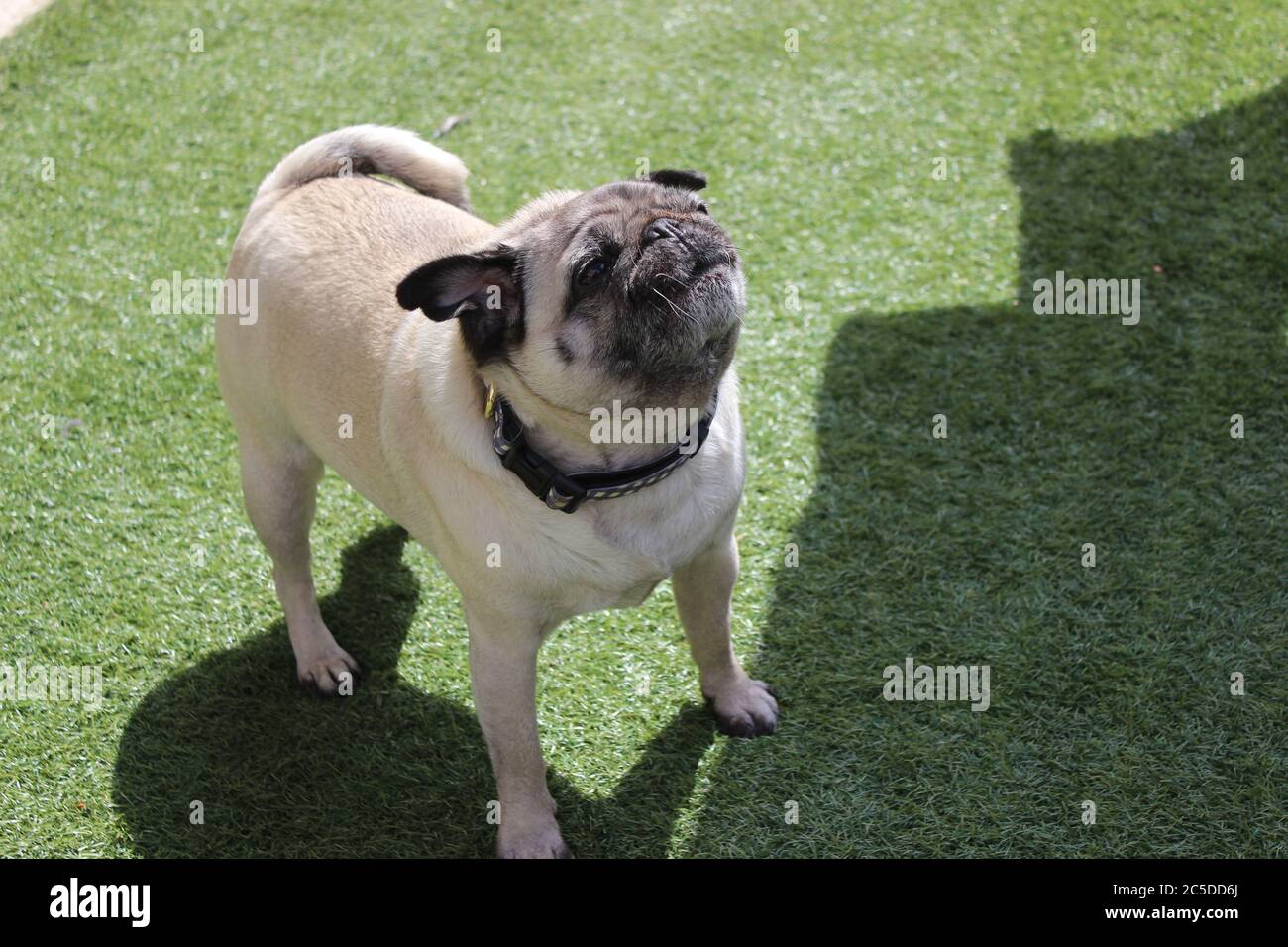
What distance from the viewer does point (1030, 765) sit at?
3.11 metres

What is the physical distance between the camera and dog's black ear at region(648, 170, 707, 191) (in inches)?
113

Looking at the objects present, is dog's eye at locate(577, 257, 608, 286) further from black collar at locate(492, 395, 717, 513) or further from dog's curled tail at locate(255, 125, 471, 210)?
dog's curled tail at locate(255, 125, 471, 210)

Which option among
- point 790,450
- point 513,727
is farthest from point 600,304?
point 790,450

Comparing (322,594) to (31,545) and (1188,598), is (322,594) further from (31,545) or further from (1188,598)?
(1188,598)

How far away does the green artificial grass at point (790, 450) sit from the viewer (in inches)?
124

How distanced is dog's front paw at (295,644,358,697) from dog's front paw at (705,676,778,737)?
1.07 meters

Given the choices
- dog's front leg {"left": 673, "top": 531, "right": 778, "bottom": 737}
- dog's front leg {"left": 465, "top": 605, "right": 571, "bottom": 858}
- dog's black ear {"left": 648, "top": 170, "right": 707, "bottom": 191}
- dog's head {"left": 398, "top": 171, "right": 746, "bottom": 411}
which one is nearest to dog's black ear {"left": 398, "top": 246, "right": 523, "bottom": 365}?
dog's head {"left": 398, "top": 171, "right": 746, "bottom": 411}

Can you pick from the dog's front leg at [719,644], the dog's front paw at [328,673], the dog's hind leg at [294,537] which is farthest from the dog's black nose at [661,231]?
the dog's front paw at [328,673]

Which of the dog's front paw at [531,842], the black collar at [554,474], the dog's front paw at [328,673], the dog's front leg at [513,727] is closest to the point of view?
the black collar at [554,474]

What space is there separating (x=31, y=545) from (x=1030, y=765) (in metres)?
3.17

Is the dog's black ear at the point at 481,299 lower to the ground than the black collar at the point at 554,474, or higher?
higher

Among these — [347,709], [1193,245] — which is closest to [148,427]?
[347,709]

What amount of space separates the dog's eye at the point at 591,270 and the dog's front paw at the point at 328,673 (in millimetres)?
1595

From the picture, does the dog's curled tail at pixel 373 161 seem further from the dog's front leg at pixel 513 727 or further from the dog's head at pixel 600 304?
the dog's front leg at pixel 513 727
